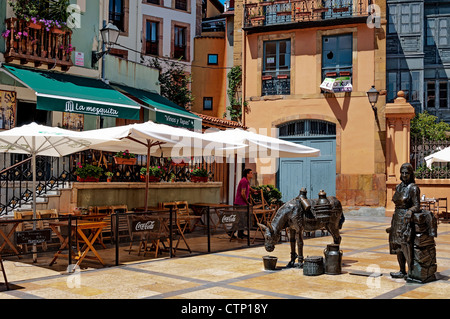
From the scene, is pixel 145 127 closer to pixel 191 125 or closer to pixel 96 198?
pixel 96 198

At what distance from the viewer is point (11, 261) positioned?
30.0 feet

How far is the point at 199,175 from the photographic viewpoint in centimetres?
1515

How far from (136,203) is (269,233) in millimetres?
5556

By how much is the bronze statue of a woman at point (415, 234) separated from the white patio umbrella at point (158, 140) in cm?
408

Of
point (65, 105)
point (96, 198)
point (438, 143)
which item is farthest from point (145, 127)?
point (438, 143)

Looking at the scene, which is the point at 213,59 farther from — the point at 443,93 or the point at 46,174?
the point at 46,174

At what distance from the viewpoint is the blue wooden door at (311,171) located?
21219 mm

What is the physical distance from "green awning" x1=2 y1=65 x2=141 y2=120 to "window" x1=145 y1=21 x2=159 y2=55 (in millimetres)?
14979

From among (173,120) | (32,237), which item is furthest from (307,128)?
(32,237)

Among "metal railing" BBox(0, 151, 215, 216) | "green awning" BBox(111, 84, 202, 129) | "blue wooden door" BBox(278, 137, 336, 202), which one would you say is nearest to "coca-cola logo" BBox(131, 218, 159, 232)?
"metal railing" BBox(0, 151, 215, 216)

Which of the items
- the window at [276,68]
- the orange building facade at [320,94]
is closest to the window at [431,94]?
the orange building facade at [320,94]

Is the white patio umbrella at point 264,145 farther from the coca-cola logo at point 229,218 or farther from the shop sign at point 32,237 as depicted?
the shop sign at point 32,237

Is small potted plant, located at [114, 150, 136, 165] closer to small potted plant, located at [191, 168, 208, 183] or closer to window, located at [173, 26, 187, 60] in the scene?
small potted plant, located at [191, 168, 208, 183]

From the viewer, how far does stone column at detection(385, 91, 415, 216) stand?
1995 centimetres
